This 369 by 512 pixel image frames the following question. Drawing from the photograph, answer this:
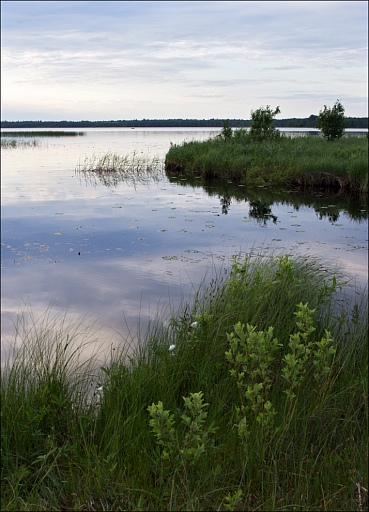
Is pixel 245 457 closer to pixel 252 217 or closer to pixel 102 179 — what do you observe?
pixel 252 217

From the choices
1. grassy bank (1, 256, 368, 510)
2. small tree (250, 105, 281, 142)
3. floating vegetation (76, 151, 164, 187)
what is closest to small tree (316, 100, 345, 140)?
small tree (250, 105, 281, 142)

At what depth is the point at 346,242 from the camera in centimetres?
1402

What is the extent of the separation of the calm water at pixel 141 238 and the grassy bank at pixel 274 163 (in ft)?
4.73

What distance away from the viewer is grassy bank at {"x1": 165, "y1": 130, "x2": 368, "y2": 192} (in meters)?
22.3

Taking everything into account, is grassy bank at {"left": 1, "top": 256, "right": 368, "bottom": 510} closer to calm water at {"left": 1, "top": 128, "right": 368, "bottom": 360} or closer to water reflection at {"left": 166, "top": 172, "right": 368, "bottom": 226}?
calm water at {"left": 1, "top": 128, "right": 368, "bottom": 360}

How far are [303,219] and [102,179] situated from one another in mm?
14902

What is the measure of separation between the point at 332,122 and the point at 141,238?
26.3 m

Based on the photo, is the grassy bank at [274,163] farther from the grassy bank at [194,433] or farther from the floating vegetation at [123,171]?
the grassy bank at [194,433]

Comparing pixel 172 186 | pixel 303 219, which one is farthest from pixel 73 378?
pixel 172 186

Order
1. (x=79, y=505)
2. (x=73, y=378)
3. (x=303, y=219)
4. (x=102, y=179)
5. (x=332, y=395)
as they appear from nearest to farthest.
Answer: (x=79, y=505) < (x=332, y=395) < (x=73, y=378) < (x=303, y=219) < (x=102, y=179)

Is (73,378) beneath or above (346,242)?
beneath

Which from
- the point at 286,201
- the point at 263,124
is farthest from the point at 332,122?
the point at 286,201

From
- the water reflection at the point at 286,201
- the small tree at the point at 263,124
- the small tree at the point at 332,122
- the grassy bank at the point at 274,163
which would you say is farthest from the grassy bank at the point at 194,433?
the small tree at the point at 332,122

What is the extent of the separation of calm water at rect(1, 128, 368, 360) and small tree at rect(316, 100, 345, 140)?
15007 millimetres
